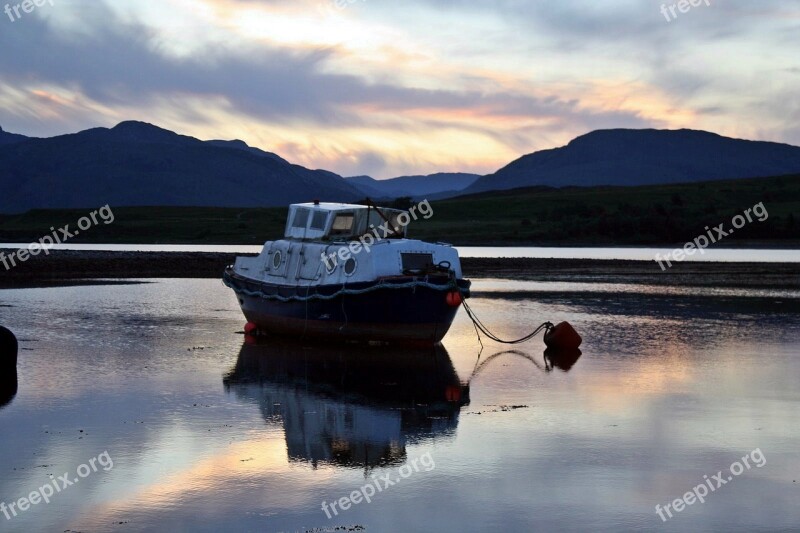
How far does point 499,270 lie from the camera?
75125 mm

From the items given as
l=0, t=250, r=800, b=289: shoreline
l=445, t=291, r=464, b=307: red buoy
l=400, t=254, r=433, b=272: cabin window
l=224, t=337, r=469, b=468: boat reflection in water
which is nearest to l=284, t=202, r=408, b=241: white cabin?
l=400, t=254, r=433, b=272: cabin window

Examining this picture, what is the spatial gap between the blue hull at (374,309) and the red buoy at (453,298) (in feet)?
0.33

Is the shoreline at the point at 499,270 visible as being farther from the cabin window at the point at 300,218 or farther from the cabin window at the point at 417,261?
the cabin window at the point at 417,261

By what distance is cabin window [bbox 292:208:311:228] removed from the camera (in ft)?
108

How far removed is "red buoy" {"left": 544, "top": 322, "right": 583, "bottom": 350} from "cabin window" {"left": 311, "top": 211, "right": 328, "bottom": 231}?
809cm

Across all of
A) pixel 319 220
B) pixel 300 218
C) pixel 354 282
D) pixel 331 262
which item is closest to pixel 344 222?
pixel 319 220

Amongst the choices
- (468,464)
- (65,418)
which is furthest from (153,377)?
(468,464)

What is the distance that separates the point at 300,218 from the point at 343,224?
72.2 inches

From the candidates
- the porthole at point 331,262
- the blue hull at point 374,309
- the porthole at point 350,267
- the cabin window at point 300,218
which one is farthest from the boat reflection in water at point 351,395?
the cabin window at point 300,218

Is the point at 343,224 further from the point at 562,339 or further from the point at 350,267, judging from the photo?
the point at 562,339

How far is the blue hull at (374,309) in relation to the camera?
95.2ft

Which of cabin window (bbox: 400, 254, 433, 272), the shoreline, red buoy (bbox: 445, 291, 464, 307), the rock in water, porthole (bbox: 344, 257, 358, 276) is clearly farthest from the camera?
the shoreline

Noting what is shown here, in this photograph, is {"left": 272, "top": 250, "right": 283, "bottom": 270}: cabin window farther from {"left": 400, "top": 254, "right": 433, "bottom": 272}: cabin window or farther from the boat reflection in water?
{"left": 400, "top": 254, "right": 433, "bottom": 272}: cabin window

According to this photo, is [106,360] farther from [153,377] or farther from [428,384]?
[428,384]
